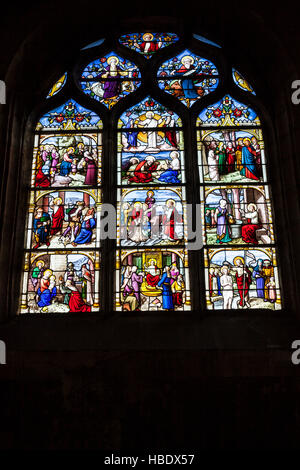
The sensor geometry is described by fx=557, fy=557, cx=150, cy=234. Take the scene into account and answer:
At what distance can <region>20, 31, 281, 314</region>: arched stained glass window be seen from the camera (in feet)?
19.7

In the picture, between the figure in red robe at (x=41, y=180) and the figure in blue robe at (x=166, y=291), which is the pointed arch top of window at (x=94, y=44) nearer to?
the figure in red robe at (x=41, y=180)

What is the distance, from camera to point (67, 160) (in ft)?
22.4

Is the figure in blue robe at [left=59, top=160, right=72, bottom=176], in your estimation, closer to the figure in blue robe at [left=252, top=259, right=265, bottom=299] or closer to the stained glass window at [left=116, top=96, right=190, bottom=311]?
the stained glass window at [left=116, top=96, right=190, bottom=311]

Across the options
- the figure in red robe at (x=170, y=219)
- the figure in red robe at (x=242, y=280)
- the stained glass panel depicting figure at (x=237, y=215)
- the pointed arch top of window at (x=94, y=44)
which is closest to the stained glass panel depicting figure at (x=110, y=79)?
the pointed arch top of window at (x=94, y=44)

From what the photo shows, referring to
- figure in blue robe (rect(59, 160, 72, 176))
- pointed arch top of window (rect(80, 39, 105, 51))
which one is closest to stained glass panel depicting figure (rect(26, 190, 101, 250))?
figure in blue robe (rect(59, 160, 72, 176))

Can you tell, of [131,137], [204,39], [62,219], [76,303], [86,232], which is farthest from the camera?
[204,39]

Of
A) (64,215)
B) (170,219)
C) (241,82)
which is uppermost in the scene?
(241,82)

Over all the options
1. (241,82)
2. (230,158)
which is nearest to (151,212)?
(230,158)

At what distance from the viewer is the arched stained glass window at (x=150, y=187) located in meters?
6.01

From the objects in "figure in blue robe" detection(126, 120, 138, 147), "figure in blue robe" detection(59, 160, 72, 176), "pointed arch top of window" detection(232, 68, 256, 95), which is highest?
"pointed arch top of window" detection(232, 68, 256, 95)

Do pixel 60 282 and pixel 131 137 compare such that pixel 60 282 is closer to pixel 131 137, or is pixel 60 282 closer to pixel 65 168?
pixel 65 168

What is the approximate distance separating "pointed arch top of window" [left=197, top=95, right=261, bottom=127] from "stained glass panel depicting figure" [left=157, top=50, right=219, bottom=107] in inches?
9.7

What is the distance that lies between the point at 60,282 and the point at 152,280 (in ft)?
3.29

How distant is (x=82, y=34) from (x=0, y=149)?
234 centimetres
